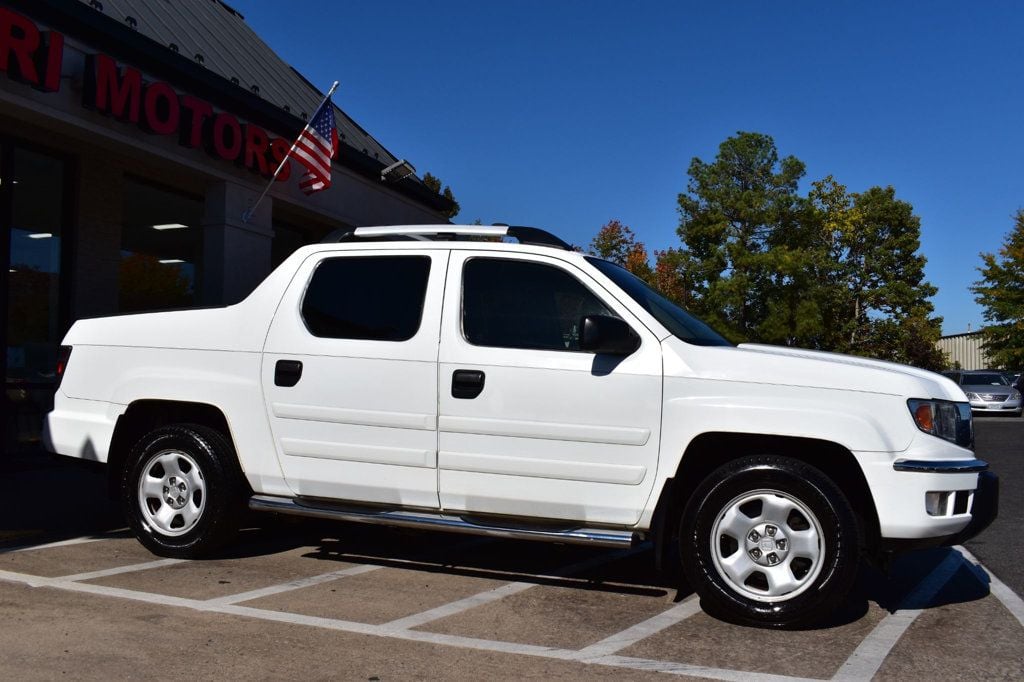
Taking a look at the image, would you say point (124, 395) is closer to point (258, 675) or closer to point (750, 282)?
point (258, 675)

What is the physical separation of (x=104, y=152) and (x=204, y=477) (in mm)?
7666

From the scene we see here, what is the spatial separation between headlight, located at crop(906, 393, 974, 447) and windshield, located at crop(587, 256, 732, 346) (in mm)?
1121

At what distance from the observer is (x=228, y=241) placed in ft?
41.3

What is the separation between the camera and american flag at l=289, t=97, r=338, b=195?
12391 millimetres

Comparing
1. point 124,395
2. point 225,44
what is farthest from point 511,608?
point 225,44

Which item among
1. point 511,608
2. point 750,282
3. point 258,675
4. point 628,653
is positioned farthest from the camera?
point 750,282

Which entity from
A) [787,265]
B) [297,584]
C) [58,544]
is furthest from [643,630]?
[787,265]

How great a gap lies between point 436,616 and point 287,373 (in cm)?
174

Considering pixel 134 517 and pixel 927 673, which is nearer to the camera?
pixel 927 673

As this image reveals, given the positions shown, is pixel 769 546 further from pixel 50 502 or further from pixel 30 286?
pixel 30 286

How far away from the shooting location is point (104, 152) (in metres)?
12.0

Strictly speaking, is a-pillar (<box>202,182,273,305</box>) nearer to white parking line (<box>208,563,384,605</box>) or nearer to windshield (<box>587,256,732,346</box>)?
white parking line (<box>208,563,384,605</box>)

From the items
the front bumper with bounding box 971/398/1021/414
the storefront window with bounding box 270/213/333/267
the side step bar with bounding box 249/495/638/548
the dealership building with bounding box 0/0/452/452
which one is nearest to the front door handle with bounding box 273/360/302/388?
the side step bar with bounding box 249/495/638/548

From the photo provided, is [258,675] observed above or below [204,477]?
below
